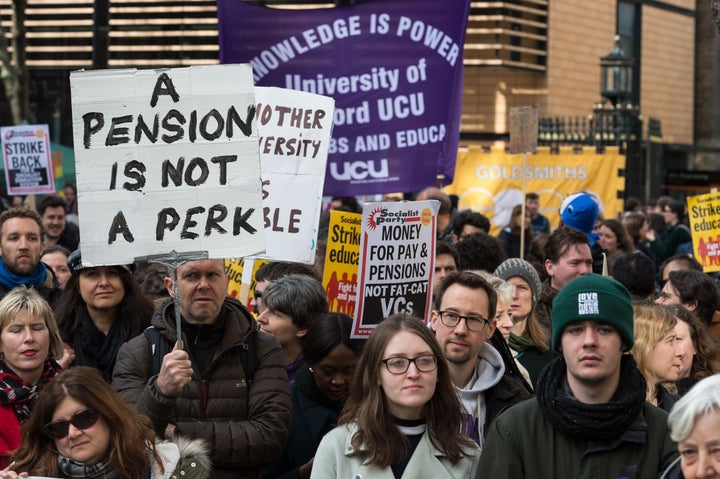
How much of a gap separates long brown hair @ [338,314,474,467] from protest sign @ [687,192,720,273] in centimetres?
680

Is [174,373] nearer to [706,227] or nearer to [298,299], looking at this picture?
[298,299]

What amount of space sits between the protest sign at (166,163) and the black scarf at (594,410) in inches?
70.3

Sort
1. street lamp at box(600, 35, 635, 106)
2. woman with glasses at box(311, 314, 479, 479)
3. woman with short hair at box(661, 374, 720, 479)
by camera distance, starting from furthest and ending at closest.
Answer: street lamp at box(600, 35, 635, 106) < woman with glasses at box(311, 314, 479, 479) < woman with short hair at box(661, 374, 720, 479)

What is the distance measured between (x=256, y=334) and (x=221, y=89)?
3.46 ft

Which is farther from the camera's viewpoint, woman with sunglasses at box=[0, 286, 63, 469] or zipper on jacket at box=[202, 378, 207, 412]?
woman with sunglasses at box=[0, 286, 63, 469]

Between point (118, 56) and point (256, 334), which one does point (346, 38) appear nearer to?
point (256, 334)

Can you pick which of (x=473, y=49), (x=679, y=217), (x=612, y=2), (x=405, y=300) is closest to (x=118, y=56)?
(x=473, y=49)

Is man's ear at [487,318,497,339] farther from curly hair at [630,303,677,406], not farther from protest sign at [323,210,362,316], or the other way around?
protest sign at [323,210,362,316]

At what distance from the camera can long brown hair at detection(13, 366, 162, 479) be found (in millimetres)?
4758

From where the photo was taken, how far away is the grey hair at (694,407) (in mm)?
3715

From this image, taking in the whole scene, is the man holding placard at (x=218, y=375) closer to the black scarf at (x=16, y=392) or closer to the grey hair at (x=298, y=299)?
the black scarf at (x=16, y=392)

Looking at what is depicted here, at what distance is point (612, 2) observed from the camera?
106 ft

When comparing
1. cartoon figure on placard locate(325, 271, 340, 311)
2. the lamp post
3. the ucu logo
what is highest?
the lamp post

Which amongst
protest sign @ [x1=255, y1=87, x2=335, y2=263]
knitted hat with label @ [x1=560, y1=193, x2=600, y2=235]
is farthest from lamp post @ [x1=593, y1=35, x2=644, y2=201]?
protest sign @ [x1=255, y1=87, x2=335, y2=263]
